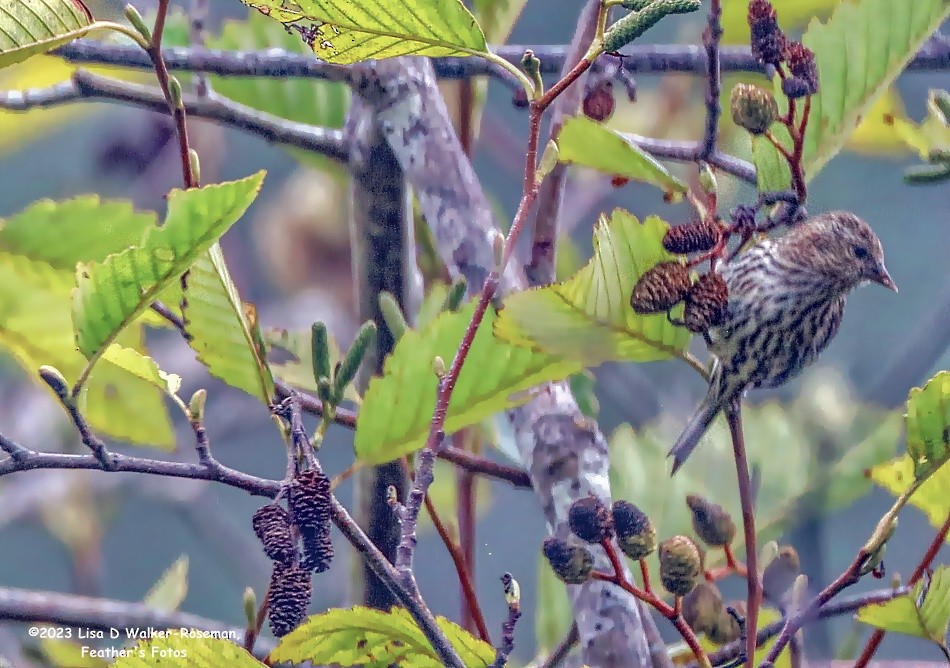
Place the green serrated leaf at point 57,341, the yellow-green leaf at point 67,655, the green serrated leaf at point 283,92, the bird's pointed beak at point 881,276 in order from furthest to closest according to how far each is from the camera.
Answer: the green serrated leaf at point 283,92 < the bird's pointed beak at point 881,276 < the yellow-green leaf at point 67,655 < the green serrated leaf at point 57,341

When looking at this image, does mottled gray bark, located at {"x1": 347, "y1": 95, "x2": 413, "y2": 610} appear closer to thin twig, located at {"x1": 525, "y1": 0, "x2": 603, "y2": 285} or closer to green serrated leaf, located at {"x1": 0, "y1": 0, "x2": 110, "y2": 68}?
thin twig, located at {"x1": 525, "y1": 0, "x2": 603, "y2": 285}

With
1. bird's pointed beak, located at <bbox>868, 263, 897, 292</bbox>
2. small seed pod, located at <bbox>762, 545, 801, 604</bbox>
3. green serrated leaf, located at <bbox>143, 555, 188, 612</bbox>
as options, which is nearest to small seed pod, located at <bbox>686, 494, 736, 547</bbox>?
small seed pod, located at <bbox>762, 545, 801, 604</bbox>

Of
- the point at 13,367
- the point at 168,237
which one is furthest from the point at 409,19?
the point at 13,367

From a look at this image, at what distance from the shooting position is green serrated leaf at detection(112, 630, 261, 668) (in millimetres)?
532

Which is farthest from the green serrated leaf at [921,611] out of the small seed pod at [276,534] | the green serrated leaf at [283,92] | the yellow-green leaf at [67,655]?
the green serrated leaf at [283,92]

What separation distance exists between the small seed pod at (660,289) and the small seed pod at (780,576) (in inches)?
7.1

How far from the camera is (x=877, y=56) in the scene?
67 centimetres

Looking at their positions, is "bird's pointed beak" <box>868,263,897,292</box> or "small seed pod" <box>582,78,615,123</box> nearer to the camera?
"small seed pod" <box>582,78,615,123</box>

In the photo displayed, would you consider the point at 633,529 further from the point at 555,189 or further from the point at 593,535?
the point at 555,189

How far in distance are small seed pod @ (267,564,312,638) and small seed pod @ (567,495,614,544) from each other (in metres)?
0.14

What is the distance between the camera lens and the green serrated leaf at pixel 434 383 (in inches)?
23.6

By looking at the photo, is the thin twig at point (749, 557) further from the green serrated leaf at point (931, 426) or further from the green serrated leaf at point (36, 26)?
the green serrated leaf at point (36, 26)

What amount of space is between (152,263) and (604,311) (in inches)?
9.2

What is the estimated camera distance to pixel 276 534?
503 mm
